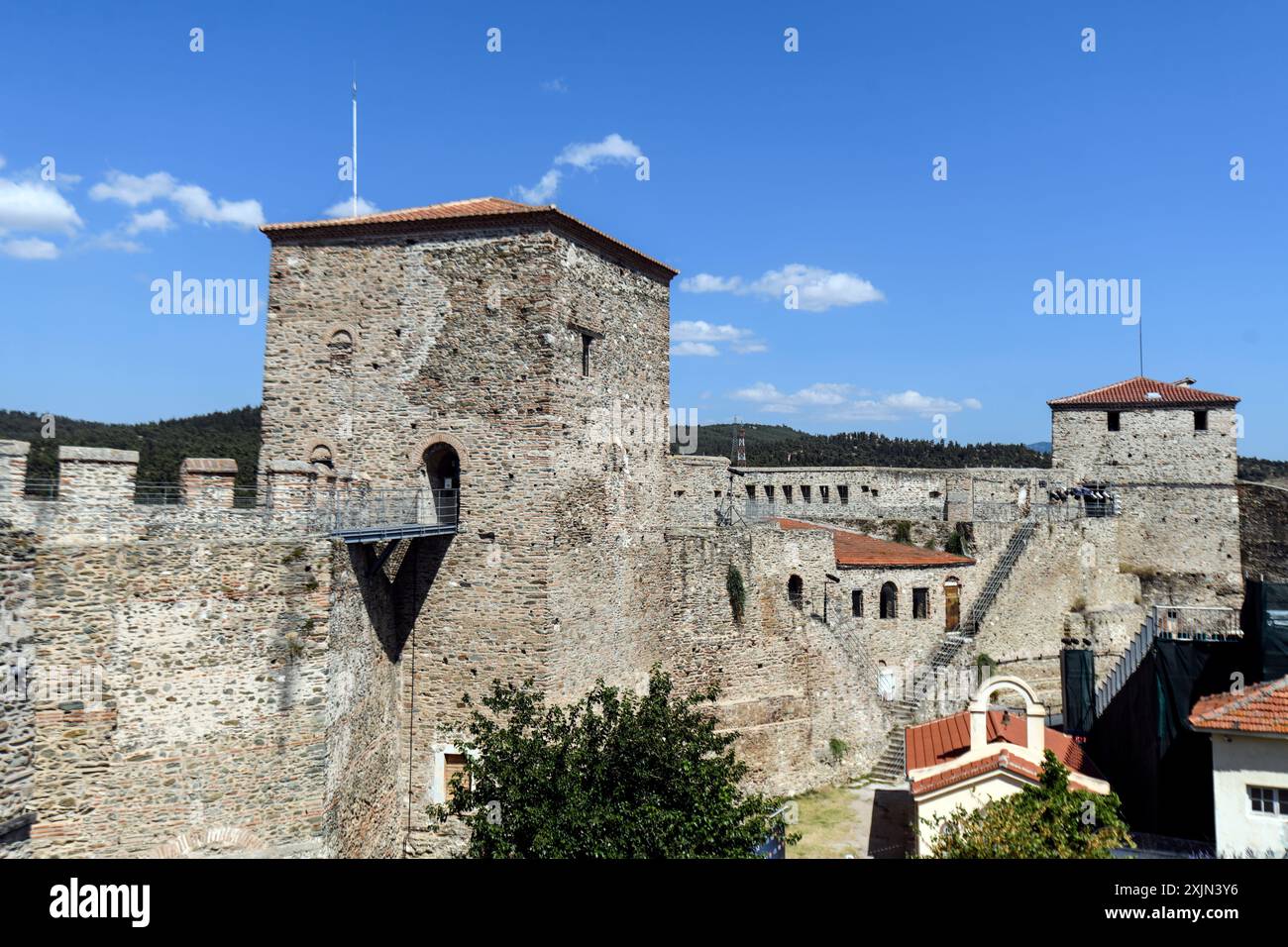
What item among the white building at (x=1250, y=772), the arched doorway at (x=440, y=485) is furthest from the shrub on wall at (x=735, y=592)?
the white building at (x=1250, y=772)

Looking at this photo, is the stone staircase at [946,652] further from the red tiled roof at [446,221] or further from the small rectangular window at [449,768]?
the red tiled roof at [446,221]

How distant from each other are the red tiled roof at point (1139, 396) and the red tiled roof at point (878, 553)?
1041 cm

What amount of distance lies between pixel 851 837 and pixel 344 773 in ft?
35.8

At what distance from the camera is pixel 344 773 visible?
14.3 m

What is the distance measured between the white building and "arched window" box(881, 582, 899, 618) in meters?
13.0

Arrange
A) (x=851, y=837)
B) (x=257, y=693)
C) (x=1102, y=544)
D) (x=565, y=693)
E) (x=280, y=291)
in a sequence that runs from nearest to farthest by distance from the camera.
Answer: (x=257, y=693) → (x=565, y=693) → (x=280, y=291) → (x=851, y=837) → (x=1102, y=544)

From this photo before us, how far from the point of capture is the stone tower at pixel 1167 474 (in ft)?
107

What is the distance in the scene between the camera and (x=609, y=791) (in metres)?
12.8

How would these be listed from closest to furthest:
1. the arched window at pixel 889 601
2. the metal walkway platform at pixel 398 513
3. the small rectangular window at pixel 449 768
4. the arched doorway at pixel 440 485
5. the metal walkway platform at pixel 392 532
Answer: the metal walkway platform at pixel 392 532
the metal walkway platform at pixel 398 513
the small rectangular window at pixel 449 768
the arched doorway at pixel 440 485
the arched window at pixel 889 601
